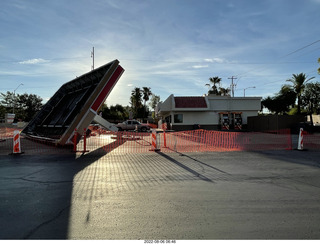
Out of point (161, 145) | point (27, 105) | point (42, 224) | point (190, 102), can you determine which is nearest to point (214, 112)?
point (190, 102)

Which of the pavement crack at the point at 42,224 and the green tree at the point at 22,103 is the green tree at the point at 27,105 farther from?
the pavement crack at the point at 42,224

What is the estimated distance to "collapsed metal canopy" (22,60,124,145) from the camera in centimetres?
1230

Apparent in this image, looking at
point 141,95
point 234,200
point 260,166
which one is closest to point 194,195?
point 234,200

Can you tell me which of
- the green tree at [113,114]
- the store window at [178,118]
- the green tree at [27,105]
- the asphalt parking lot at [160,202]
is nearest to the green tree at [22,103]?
the green tree at [27,105]

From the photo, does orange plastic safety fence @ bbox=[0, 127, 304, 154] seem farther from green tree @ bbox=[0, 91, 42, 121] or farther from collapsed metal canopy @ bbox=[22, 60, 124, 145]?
green tree @ bbox=[0, 91, 42, 121]

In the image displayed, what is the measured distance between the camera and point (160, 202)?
436 centimetres

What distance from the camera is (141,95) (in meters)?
78.2

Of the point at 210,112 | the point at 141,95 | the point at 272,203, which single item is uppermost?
the point at 141,95

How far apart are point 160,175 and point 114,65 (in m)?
8.74

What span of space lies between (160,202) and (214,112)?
2990 cm

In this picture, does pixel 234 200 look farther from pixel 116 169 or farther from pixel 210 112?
pixel 210 112

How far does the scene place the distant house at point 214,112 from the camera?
3241cm
